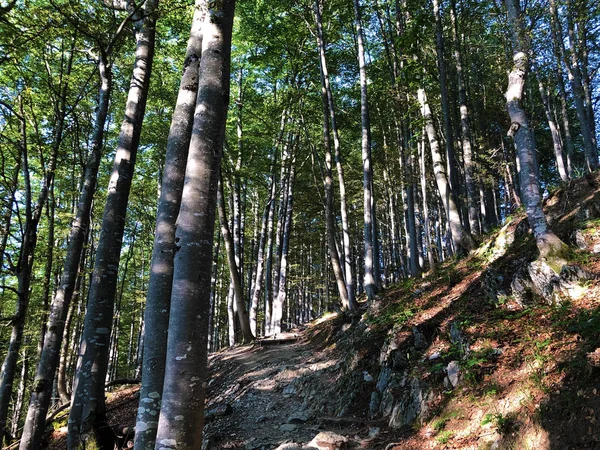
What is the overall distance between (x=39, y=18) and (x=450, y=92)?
653 inches

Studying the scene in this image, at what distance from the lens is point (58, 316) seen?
654cm

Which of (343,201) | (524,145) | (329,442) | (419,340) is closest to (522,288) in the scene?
(419,340)

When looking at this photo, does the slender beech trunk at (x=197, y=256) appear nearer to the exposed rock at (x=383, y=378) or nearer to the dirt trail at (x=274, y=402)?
the dirt trail at (x=274, y=402)

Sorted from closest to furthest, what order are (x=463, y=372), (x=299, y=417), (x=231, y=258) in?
(x=463, y=372) → (x=299, y=417) → (x=231, y=258)

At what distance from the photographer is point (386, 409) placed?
226 inches

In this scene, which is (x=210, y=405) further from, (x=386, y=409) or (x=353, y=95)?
(x=353, y=95)

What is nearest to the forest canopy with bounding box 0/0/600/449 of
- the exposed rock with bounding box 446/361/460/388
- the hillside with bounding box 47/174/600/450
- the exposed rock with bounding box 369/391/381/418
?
the hillside with bounding box 47/174/600/450

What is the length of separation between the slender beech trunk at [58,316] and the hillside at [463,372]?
300cm

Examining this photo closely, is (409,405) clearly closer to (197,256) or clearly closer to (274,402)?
(274,402)

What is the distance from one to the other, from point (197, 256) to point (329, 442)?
343 cm

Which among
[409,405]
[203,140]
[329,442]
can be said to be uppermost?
[203,140]

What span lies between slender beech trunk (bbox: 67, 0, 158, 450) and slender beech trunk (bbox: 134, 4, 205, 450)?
2285 millimetres

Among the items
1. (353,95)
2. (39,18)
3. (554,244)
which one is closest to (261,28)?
(353,95)

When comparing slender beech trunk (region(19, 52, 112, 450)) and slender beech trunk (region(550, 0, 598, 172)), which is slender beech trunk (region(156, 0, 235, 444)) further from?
slender beech trunk (region(550, 0, 598, 172))
